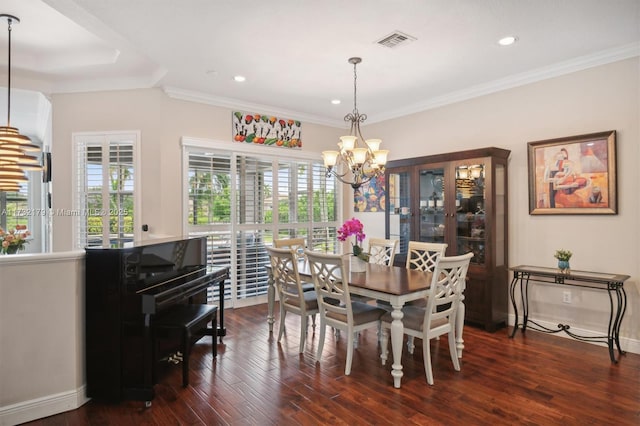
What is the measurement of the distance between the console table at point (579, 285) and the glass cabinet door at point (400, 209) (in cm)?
139

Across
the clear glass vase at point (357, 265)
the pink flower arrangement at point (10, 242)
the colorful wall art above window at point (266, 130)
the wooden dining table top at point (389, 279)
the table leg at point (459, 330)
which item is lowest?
the table leg at point (459, 330)

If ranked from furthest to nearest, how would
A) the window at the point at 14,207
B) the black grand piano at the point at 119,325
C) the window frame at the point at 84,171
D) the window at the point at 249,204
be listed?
the window at the point at 14,207, the window at the point at 249,204, the window frame at the point at 84,171, the black grand piano at the point at 119,325

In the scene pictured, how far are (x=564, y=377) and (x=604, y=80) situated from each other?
2.82m

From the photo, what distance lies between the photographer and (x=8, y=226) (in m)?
7.15

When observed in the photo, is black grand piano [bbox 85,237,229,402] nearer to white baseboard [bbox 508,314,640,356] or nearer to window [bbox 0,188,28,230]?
white baseboard [bbox 508,314,640,356]

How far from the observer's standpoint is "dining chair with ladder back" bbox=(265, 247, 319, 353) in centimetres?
336

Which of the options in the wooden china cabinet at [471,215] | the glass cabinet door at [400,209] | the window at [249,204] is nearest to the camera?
the wooden china cabinet at [471,215]

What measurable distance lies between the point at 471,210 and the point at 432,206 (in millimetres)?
516

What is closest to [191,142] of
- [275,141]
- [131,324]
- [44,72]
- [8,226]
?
[275,141]

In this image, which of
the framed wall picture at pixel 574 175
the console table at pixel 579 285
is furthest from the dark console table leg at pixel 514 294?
the framed wall picture at pixel 574 175

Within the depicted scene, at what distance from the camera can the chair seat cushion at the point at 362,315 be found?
3.02 meters

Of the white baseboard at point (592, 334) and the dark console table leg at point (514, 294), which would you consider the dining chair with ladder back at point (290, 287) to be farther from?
the white baseboard at point (592, 334)

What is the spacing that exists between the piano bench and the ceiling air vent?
9.33ft

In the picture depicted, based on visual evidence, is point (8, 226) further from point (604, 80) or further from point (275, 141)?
point (604, 80)
